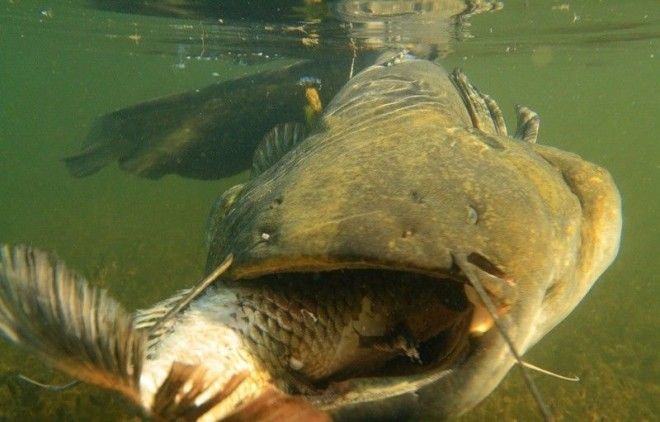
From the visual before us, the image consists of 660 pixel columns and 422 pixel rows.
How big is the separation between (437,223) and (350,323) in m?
0.45

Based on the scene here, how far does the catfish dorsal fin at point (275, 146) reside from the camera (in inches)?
150

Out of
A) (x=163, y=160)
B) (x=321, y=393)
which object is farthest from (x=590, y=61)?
(x=321, y=393)

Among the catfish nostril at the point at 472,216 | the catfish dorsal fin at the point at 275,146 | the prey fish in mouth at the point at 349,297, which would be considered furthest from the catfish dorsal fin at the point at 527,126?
the catfish nostril at the point at 472,216

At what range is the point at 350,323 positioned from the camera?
174 cm

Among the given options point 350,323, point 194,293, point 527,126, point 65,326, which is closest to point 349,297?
point 350,323

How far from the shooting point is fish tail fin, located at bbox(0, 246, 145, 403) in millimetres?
1085

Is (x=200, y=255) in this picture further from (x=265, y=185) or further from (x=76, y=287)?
(x=76, y=287)

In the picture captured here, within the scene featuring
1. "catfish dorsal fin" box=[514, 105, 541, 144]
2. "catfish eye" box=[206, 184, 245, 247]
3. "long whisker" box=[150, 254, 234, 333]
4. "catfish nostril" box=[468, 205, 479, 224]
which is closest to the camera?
"long whisker" box=[150, 254, 234, 333]

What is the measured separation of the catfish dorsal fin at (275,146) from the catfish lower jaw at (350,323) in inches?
77.4

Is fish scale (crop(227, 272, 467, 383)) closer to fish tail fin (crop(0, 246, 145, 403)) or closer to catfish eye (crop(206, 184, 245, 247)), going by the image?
fish tail fin (crop(0, 246, 145, 403))

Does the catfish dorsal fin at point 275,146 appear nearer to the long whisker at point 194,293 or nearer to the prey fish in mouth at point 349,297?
the prey fish in mouth at point 349,297

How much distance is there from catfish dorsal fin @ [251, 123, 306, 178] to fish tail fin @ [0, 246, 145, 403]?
253 cm

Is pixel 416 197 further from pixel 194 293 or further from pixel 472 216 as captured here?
pixel 194 293

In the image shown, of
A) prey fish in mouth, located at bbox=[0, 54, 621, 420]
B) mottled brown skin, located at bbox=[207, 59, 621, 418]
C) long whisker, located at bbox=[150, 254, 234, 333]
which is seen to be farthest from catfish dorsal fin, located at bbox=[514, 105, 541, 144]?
long whisker, located at bbox=[150, 254, 234, 333]
